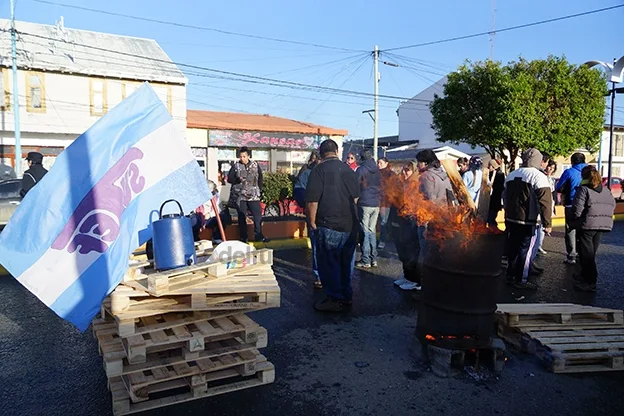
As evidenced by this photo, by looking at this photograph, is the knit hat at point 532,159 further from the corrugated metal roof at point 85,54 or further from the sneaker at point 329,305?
the corrugated metal roof at point 85,54

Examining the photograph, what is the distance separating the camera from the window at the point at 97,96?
83.6 ft

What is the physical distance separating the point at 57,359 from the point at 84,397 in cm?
90

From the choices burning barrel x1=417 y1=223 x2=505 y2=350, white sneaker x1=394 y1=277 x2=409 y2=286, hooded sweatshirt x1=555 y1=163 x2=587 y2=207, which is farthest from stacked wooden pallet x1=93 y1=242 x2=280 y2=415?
hooded sweatshirt x1=555 y1=163 x2=587 y2=207

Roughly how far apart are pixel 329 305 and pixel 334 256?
0.58m

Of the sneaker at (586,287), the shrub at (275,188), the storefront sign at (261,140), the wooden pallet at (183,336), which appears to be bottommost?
the sneaker at (586,287)

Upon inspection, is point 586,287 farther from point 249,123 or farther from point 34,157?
point 249,123

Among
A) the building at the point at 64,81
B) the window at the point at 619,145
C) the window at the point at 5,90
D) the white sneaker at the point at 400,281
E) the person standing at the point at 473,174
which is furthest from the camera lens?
the window at the point at 619,145

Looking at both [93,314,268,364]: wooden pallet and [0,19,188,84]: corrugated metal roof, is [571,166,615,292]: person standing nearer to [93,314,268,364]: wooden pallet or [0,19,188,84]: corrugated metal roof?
[93,314,268,364]: wooden pallet

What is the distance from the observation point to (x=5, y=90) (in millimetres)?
23688

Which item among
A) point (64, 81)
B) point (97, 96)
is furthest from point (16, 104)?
point (97, 96)

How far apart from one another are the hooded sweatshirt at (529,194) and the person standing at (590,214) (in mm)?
578

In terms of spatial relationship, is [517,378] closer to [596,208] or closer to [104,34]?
[596,208]

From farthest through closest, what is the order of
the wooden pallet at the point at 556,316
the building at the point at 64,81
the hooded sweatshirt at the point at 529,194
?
the building at the point at 64,81 < the hooded sweatshirt at the point at 529,194 < the wooden pallet at the point at 556,316

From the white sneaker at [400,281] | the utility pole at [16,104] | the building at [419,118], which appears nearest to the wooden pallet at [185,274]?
the white sneaker at [400,281]
